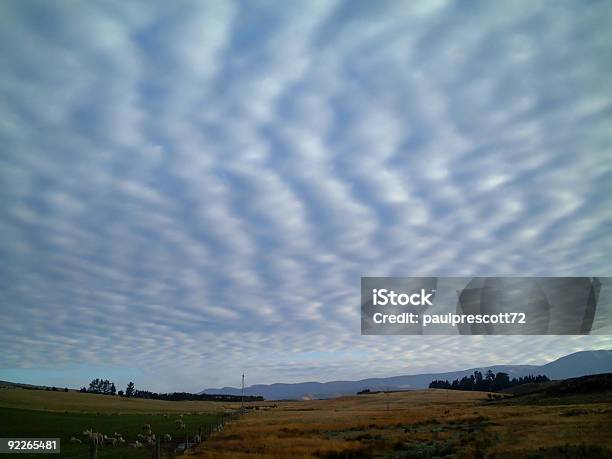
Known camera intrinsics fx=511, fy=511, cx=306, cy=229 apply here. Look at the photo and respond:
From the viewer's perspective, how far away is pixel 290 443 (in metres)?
42.1

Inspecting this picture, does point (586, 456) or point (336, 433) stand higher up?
point (586, 456)

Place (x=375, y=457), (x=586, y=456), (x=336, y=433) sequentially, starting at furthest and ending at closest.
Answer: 1. (x=336, y=433)
2. (x=375, y=457)
3. (x=586, y=456)

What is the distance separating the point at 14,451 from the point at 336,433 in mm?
30500

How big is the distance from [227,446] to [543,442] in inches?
951

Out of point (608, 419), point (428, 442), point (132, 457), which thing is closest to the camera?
point (132, 457)

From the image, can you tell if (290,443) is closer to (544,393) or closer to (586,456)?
(586,456)

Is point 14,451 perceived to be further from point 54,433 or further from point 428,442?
point 428,442

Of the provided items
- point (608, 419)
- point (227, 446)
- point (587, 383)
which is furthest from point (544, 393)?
point (227, 446)

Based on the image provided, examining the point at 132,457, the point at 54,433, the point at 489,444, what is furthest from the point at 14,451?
the point at 489,444

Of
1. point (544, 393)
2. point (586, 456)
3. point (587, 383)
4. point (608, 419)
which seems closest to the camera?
point (586, 456)

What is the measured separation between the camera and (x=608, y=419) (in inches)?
1802

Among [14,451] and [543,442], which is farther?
[14,451]

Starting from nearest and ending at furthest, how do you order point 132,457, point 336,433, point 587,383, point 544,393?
1. point 132,457
2. point 336,433
3. point 587,383
4. point 544,393

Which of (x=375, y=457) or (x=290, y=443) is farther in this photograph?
(x=290, y=443)
